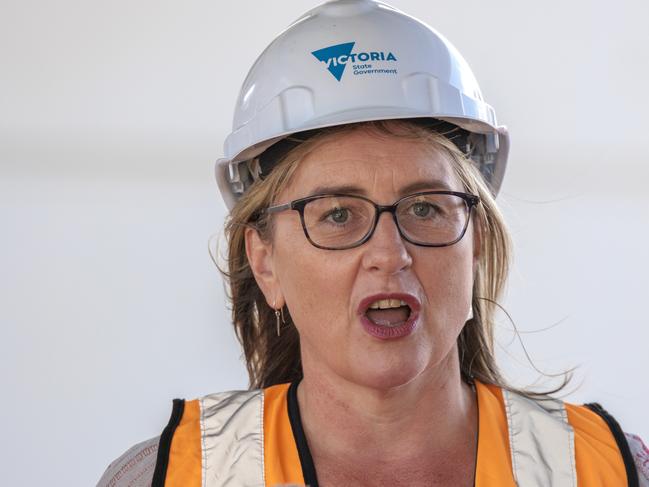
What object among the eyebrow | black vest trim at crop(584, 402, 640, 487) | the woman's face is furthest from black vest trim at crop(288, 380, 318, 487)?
black vest trim at crop(584, 402, 640, 487)

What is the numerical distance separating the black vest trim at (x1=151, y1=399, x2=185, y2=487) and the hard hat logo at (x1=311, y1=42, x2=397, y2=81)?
0.68m

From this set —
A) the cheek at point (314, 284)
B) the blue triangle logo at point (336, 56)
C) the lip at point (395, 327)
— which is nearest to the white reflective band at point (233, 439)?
the cheek at point (314, 284)

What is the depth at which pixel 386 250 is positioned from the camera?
1.62 m

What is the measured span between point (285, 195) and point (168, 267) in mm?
1599

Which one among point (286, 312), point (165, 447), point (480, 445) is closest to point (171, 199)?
point (286, 312)

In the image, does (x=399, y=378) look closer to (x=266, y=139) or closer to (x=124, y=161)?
(x=266, y=139)

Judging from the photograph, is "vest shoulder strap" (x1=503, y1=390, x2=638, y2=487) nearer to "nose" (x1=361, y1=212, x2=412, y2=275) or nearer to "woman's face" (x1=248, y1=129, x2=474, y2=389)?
"woman's face" (x1=248, y1=129, x2=474, y2=389)

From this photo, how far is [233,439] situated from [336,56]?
0.71 meters

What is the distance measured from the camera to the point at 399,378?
162 centimetres

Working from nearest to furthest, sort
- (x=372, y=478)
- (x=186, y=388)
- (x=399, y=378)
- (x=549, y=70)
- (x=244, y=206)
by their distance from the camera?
1. (x=399, y=378)
2. (x=372, y=478)
3. (x=244, y=206)
4. (x=186, y=388)
5. (x=549, y=70)

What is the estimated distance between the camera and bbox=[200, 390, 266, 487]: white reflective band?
1.77 meters

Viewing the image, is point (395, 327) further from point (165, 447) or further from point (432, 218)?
point (165, 447)

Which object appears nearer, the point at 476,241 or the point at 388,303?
the point at 388,303

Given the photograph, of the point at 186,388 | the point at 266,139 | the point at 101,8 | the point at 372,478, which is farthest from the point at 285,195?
the point at 101,8
